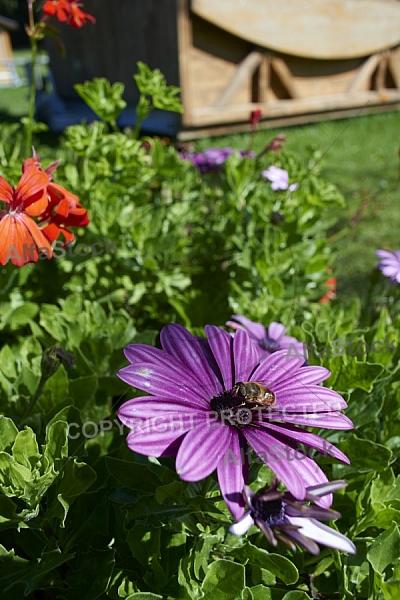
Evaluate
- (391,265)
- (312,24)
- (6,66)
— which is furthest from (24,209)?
(6,66)

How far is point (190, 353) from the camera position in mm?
800

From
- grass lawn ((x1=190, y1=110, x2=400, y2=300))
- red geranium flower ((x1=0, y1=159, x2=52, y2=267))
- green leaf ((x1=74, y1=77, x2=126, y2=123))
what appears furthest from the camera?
grass lawn ((x1=190, y1=110, x2=400, y2=300))

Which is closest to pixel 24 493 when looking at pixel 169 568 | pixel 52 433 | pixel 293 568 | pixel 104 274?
pixel 52 433

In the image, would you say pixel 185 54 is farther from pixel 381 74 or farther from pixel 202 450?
pixel 202 450

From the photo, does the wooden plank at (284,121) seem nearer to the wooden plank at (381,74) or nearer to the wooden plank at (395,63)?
the wooden plank at (381,74)

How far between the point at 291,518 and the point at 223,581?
10.5 inches

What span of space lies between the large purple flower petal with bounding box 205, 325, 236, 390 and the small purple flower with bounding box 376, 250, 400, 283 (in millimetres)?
879

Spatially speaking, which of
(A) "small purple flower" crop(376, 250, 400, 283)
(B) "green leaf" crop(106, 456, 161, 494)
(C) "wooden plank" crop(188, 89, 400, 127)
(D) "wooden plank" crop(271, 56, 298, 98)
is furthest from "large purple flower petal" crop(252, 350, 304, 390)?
(D) "wooden plank" crop(271, 56, 298, 98)

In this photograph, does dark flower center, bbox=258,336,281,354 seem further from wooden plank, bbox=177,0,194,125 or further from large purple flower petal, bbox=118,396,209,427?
wooden plank, bbox=177,0,194,125

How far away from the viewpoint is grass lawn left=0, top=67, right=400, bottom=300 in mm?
3223

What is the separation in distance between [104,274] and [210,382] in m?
1.14

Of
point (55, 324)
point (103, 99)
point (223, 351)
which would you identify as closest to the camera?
point (223, 351)

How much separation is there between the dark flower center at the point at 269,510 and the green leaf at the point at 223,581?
23 centimetres

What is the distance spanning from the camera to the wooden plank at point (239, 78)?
6570mm
